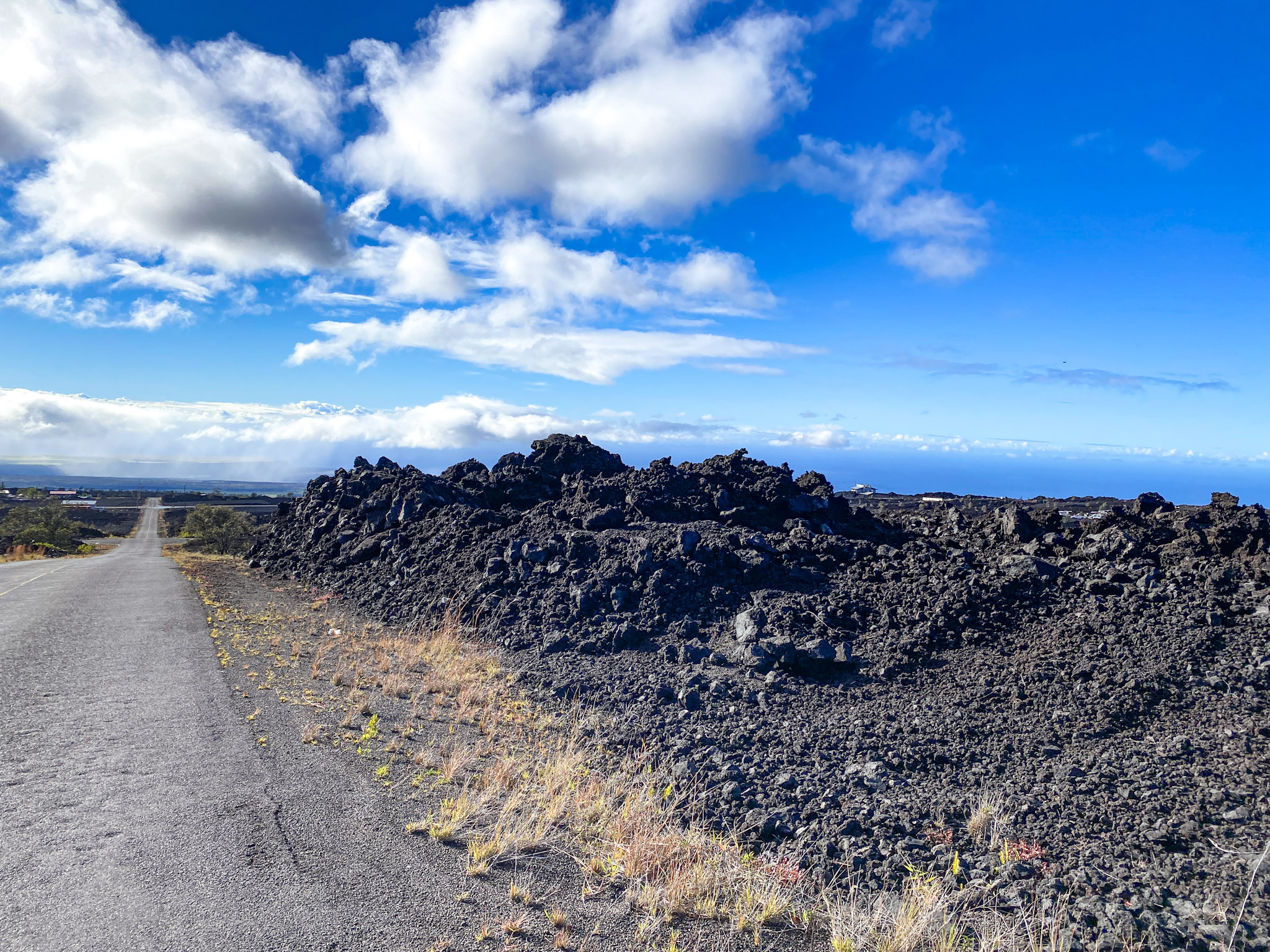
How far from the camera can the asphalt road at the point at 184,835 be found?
14.5ft

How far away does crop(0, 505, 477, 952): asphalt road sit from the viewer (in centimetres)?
441

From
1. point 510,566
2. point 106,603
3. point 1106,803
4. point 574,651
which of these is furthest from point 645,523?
point 106,603

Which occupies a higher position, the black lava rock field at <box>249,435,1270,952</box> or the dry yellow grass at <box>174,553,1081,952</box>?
the black lava rock field at <box>249,435,1270,952</box>

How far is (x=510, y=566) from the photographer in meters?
15.3

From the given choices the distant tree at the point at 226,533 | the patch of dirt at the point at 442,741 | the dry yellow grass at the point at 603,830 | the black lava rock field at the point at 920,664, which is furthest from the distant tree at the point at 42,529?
the dry yellow grass at the point at 603,830

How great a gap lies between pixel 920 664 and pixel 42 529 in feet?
200

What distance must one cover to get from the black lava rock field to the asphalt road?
3321mm

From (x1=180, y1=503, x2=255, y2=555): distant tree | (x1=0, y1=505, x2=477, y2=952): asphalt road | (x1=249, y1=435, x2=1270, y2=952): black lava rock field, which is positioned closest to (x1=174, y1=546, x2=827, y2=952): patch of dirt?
(x1=0, y1=505, x2=477, y2=952): asphalt road

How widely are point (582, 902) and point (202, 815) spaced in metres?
3.75

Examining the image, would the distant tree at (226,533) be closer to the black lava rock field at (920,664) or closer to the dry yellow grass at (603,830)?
the black lava rock field at (920,664)

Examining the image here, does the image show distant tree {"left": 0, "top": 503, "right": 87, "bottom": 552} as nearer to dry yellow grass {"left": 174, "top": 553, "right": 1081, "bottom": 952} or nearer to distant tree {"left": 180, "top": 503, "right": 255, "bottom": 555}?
distant tree {"left": 180, "top": 503, "right": 255, "bottom": 555}

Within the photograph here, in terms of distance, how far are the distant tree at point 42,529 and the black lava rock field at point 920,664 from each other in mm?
39904

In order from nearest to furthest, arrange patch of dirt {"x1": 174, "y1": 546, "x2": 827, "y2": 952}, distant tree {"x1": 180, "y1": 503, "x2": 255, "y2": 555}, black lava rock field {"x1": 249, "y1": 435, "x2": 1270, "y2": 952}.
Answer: patch of dirt {"x1": 174, "y1": 546, "x2": 827, "y2": 952} < black lava rock field {"x1": 249, "y1": 435, "x2": 1270, "y2": 952} < distant tree {"x1": 180, "y1": 503, "x2": 255, "y2": 555}

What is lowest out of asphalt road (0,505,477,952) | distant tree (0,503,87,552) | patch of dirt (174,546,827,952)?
distant tree (0,503,87,552)
